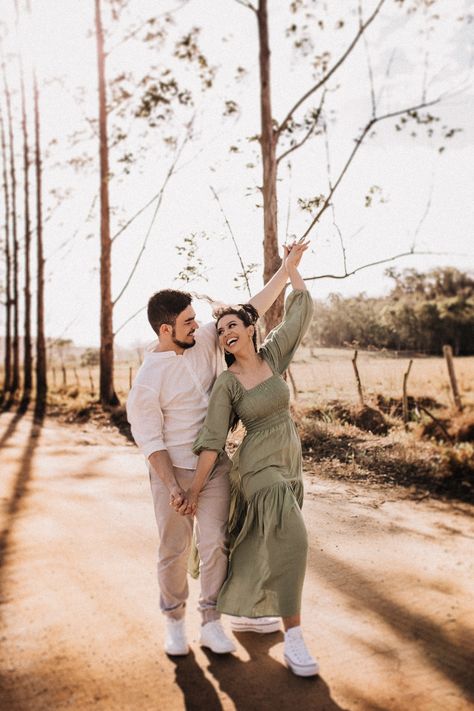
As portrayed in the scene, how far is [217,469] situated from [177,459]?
0.23m

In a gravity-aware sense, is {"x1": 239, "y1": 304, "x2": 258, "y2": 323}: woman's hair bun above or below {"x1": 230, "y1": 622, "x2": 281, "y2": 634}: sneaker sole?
above

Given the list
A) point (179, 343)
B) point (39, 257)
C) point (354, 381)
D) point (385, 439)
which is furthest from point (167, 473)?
point (39, 257)

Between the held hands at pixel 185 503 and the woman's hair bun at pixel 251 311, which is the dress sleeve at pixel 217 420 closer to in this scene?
the held hands at pixel 185 503

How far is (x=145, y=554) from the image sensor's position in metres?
5.58

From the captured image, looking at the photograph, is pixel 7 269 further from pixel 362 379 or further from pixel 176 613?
pixel 176 613

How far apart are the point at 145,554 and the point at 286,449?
7.10 feet

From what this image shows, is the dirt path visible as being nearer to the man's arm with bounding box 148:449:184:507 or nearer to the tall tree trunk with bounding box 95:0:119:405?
the man's arm with bounding box 148:449:184:507

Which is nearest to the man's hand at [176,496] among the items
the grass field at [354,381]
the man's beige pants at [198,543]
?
the man's beige pants at [198,543]

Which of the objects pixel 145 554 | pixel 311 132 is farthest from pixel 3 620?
pixel 311 132

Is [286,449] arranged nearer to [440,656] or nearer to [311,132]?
[440,656]

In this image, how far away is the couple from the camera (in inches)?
150

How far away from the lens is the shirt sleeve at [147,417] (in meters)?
3.88

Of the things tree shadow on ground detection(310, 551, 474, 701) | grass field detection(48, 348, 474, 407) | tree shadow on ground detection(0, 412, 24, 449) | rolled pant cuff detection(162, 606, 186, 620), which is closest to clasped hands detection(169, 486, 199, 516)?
rolled pant cuff detection(162, 606, 186, 620)

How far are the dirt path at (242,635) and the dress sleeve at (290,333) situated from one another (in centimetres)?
162
